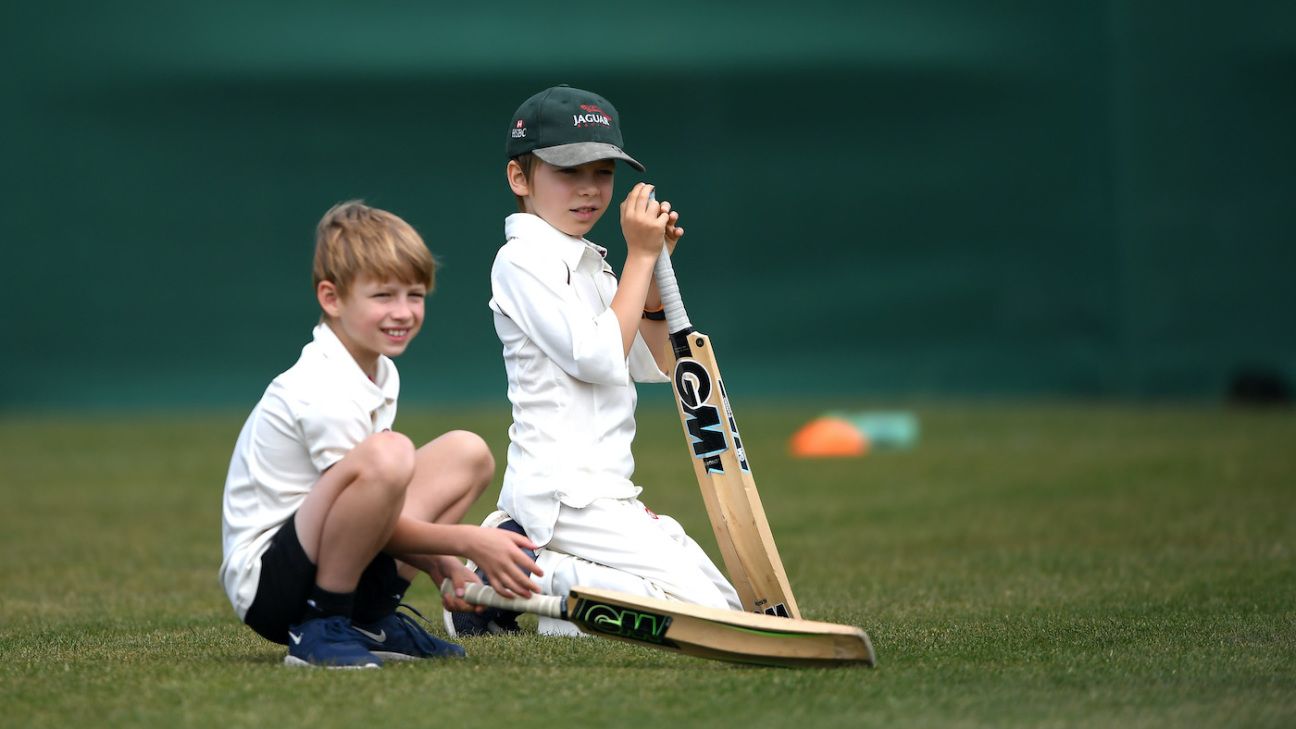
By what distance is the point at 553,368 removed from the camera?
3133 millimetres

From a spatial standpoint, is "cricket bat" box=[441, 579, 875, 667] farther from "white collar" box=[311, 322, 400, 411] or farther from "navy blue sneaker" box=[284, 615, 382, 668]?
"white collar" box=[311, 322, 400, 411]

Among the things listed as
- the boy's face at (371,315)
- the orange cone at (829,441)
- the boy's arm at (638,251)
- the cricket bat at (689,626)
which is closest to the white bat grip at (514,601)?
the cricket bat at (689,626)

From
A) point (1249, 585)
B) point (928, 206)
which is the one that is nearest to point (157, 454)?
point (928, 206)

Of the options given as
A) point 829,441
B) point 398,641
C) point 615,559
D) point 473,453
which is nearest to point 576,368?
point 473,453

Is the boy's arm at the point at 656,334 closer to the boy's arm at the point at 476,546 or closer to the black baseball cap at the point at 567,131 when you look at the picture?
the black baseball cap at the point at 567,131

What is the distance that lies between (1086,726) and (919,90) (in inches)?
291

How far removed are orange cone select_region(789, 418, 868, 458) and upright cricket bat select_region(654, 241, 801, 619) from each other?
158 inches

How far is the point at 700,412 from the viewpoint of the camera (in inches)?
129

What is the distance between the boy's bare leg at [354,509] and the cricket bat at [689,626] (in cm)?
23

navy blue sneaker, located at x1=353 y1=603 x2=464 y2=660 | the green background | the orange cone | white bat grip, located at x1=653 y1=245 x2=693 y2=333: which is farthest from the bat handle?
the green background

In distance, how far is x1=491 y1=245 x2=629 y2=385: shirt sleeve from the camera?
303 centimetres

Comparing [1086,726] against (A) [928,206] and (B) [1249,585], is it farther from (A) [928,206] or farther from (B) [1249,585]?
(A) [928,206]

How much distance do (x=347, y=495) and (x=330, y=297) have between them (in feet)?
1.28

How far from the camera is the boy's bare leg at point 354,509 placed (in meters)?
2.61
